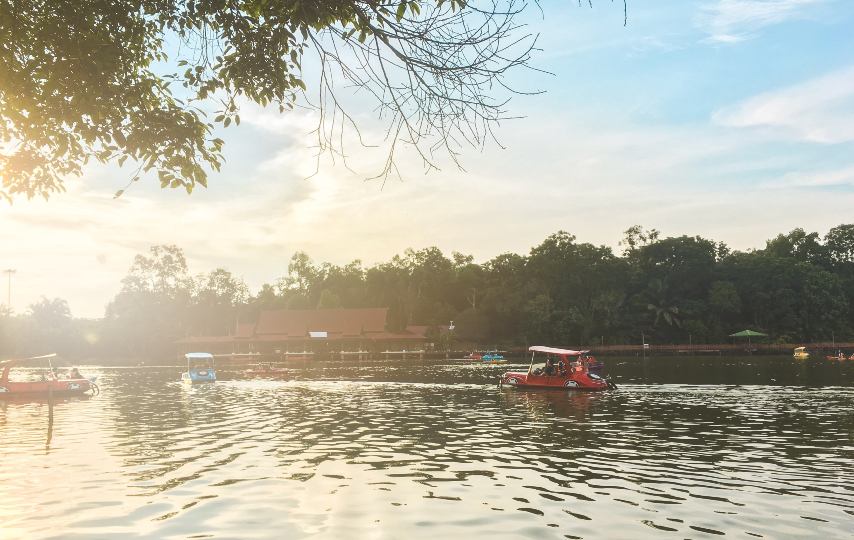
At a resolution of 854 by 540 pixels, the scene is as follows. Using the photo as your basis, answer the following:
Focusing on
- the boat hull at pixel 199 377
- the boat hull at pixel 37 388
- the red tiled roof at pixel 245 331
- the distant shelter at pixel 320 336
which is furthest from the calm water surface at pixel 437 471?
the red tiled roof at pixel 245 331

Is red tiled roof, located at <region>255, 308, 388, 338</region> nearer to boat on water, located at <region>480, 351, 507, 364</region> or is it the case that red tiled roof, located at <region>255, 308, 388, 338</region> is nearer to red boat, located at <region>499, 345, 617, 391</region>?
boat on water, located at <region>480, 351, 507, 364</region>

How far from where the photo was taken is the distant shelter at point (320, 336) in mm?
105562

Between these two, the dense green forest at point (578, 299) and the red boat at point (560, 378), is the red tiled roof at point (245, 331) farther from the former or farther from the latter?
the red boat at point (560, 378)

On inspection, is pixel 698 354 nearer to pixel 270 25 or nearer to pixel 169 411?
pixel 169 411

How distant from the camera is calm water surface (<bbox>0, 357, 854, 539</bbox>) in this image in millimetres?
10805

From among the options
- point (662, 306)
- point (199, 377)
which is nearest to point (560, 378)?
point (199, 377)

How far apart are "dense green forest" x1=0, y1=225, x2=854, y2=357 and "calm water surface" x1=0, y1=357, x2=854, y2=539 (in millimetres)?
76146

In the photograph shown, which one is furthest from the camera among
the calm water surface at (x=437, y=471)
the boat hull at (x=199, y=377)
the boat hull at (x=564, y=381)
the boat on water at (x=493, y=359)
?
the boat on water at (x=493, y=359)

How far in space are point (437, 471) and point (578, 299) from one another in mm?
97706

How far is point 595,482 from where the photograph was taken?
13781 millimetres

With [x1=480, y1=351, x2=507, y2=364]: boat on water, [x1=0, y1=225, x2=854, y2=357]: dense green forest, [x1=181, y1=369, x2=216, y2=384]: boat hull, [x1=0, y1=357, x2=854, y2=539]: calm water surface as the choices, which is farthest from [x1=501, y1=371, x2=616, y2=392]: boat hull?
[x1=0, y1=225, x2=854, y2=357]: dense green forest

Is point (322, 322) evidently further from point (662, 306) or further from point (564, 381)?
point (564, 381)

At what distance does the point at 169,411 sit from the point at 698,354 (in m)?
84.6

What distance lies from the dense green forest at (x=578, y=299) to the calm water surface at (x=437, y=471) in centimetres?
7615
